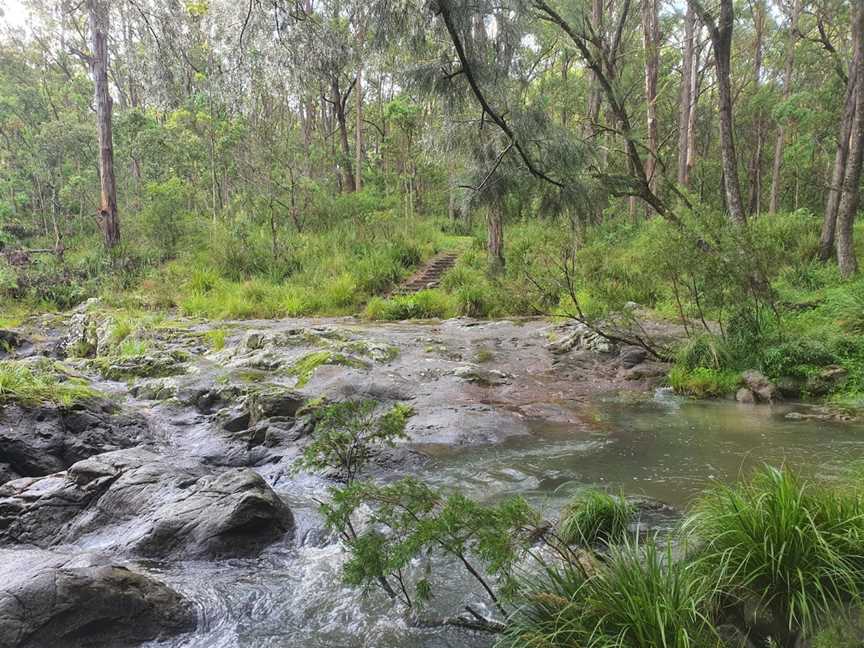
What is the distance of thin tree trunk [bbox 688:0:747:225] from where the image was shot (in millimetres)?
7707

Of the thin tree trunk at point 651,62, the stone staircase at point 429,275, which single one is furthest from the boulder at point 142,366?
the thin tree trunk at point 651,62

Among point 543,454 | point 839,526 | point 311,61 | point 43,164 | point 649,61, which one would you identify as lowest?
point 543,454

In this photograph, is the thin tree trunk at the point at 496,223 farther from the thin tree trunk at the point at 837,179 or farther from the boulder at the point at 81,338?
the boulder at the point at 81,338

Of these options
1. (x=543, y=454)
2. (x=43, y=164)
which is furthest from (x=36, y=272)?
(x=543, y=454)

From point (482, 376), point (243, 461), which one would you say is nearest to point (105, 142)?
point (482, 376)

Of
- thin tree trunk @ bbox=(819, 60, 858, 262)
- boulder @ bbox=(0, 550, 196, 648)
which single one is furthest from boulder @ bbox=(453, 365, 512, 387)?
thin tree trunk @ bbox=(819, 60, 858, 262)

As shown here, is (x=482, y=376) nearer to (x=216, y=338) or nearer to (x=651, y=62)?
(x=216, y=338)

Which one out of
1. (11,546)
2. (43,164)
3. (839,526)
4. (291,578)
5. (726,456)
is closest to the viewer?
(839,526)

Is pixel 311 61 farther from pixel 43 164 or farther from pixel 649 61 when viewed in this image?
pixel 43 164

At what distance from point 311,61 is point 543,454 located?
3942mm

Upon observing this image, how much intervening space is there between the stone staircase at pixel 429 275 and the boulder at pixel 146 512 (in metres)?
11.2

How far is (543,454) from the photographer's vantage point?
5.36 m

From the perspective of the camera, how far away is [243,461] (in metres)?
5.51

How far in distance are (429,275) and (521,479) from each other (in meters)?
12.5
